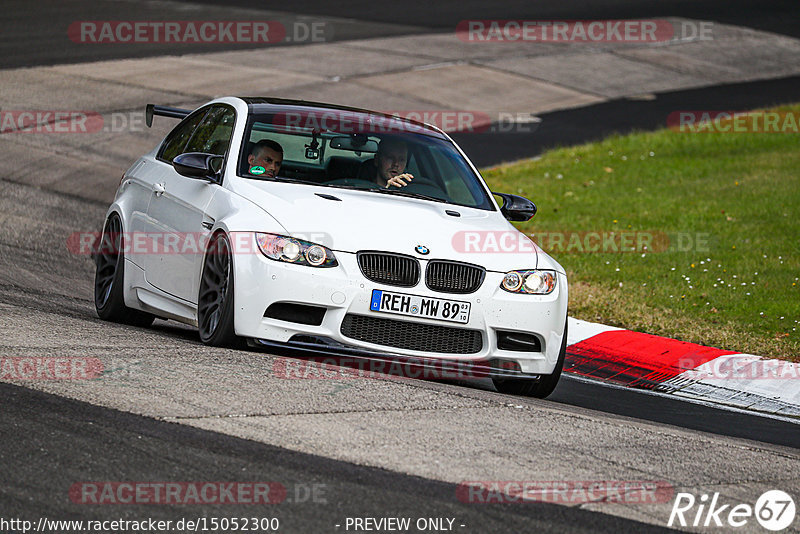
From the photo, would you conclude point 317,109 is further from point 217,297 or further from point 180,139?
point 217,297

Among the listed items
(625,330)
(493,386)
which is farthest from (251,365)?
(625,330)

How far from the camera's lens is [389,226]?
7.38 metres

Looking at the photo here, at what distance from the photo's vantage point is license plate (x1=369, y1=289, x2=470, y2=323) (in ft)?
23.3

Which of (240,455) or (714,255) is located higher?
(240,455)

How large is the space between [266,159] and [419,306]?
5.50ft

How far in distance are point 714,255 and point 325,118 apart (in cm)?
557

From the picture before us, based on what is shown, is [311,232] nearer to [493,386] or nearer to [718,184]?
[493,386]

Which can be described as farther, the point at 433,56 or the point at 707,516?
the point at 433,56

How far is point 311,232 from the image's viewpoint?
282 inches

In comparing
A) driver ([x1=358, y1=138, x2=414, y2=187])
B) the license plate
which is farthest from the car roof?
the license plate

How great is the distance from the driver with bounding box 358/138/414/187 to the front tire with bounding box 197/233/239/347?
4.20 feet
